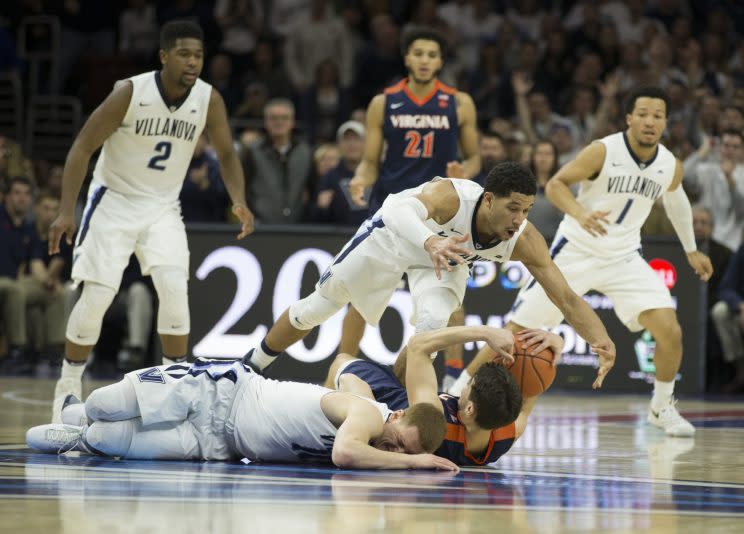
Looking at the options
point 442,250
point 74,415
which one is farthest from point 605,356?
point 74,415

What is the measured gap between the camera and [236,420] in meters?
5.99

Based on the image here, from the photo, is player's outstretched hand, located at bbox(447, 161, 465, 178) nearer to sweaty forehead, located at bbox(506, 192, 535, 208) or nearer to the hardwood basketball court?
the hardwood basketball court

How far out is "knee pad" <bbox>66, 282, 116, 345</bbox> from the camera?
24.6ft

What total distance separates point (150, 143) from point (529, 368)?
2.78m

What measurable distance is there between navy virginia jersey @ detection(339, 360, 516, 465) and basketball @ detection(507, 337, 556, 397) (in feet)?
0.69

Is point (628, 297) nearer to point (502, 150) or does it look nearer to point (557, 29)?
point (502, 150)

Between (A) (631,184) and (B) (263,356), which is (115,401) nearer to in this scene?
(B) (263,356)

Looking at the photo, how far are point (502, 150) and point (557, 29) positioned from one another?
375 centimetres

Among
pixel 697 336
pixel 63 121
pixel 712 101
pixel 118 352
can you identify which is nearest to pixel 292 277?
pixel 118 352

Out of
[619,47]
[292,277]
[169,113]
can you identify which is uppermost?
[619,47]

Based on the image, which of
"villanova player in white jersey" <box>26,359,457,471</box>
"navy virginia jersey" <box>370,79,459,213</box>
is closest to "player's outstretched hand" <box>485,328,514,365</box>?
"villanova player in white jersey" <box>26,359,457,471</box>

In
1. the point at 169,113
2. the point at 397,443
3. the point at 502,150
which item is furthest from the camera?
the point at 502,150

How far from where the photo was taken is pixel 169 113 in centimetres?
773

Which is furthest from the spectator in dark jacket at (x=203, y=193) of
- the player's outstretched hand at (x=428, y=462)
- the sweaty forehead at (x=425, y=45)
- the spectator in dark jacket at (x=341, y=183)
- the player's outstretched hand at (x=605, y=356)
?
the player's outstretched hand at (x=428, y=462)
